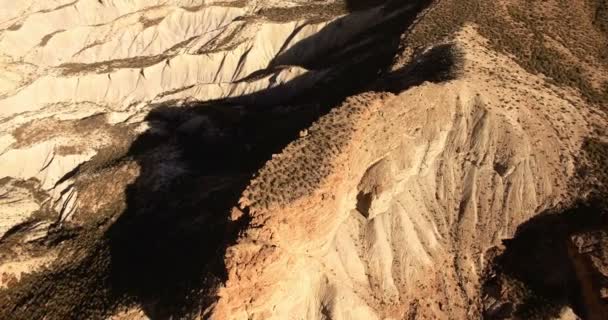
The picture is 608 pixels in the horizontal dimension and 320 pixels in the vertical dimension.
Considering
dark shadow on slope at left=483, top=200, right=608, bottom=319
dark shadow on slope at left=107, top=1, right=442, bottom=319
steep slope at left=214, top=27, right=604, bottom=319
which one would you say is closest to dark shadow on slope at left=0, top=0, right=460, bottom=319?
dark shadow on slope at left=107, top=1, right=442, bottom=319

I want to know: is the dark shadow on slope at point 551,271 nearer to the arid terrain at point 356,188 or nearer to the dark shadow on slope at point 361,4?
the arid terrain at point 356,188

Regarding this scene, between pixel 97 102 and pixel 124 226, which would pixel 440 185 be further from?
pixel 97 102

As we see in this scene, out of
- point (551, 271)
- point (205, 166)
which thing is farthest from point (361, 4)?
point (551, 271)

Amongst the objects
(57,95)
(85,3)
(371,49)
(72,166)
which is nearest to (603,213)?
(371,49)

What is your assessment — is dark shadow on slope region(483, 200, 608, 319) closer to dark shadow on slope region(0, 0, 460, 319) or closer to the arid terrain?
the arid terrain

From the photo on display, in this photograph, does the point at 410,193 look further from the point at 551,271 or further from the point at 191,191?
the point at 191,191

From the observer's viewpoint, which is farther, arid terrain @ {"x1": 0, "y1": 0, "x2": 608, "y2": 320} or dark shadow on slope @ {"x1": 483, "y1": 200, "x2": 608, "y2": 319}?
dark shadow on slope @ {"x1": 483, "y1": 200, "x2": 608, "y2": 319}

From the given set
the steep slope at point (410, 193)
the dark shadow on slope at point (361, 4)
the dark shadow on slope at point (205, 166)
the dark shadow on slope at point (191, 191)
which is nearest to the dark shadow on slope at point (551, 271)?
the steep slope at point (410, 193)
